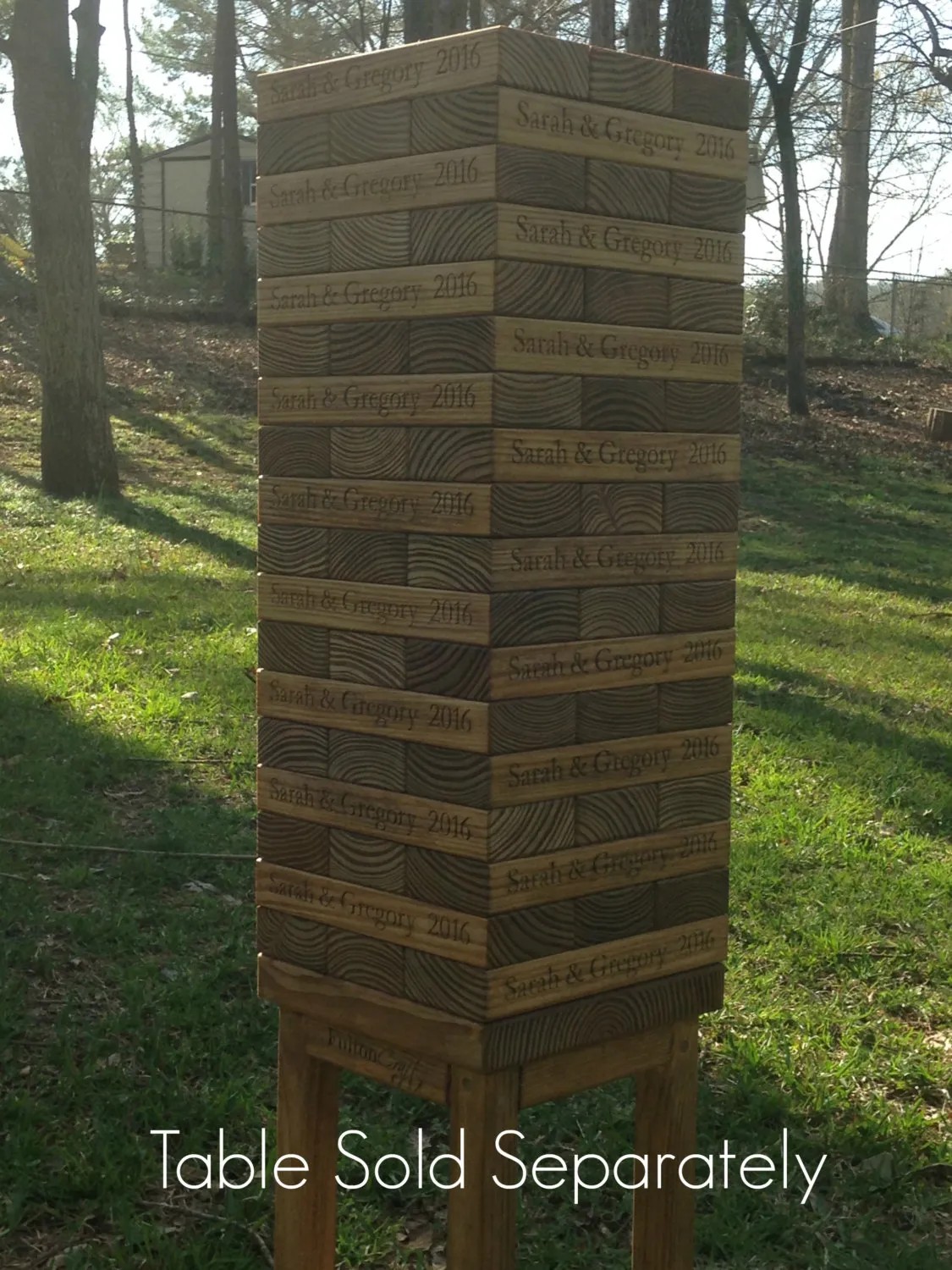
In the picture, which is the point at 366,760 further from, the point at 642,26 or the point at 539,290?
the point at 642,26

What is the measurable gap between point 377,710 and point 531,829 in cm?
28

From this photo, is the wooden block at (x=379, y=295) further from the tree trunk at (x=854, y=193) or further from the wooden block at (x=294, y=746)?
the tree trunk at (x=854, y=193)

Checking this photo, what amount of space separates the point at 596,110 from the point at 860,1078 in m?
2.52

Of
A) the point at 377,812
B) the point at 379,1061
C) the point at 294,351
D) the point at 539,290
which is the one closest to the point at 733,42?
the point at 294,351

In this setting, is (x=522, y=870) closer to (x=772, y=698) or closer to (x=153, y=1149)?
(x=153, y=1149)

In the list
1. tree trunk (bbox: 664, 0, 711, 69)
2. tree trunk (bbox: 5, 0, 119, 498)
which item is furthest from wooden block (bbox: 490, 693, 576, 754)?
tree trunk (bbox: 5, 0, 119, 498)

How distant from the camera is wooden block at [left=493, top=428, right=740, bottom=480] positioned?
1.96 m

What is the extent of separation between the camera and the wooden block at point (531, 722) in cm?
199

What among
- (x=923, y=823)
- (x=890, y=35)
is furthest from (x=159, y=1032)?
(x=890, y=35)

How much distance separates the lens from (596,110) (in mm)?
1998

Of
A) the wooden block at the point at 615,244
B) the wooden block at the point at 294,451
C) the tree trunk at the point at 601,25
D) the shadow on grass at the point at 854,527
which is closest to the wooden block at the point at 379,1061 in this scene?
the wooden block at the point at 294,451

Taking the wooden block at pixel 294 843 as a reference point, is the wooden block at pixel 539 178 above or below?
above

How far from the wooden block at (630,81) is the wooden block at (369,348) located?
422mm

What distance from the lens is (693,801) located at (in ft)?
7.32
